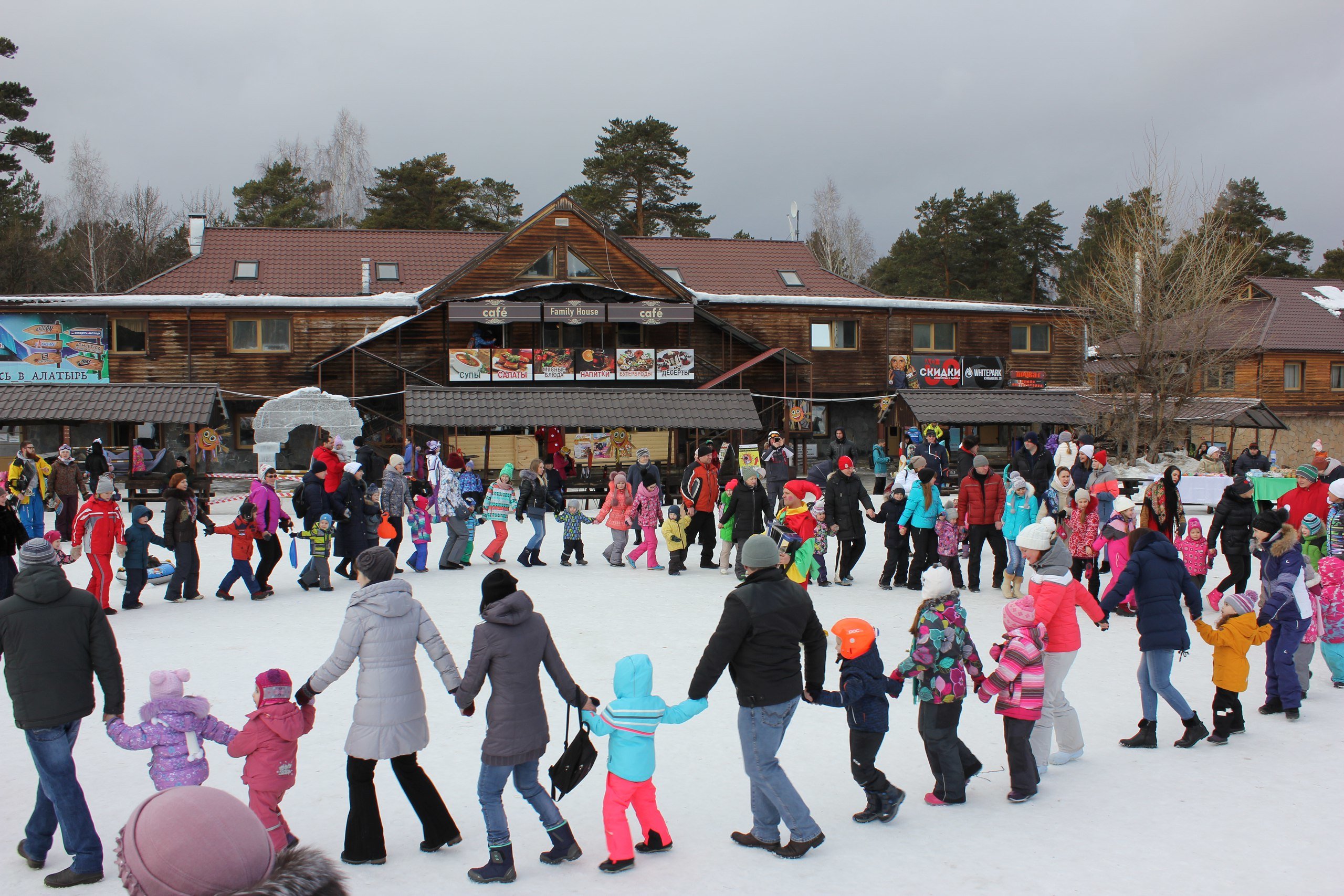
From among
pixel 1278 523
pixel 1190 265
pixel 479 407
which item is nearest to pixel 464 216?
pixel 479 407

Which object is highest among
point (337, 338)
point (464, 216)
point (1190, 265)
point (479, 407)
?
point (464, 216)

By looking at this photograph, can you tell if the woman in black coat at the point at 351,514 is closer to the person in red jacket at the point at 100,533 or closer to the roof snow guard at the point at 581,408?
the person in red jacket at the point at 100,533

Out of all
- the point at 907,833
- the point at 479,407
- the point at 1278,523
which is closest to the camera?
the point at 907,833

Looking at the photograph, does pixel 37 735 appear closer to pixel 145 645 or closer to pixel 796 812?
pixel 796 812

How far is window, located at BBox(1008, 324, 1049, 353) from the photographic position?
1233 inches

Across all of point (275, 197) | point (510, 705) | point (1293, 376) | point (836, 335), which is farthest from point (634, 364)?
point (275, 197)

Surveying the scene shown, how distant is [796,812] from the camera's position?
482 cm

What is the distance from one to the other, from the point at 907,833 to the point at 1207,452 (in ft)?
76.2

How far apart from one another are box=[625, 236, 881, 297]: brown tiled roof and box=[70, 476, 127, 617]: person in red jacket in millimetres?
21675

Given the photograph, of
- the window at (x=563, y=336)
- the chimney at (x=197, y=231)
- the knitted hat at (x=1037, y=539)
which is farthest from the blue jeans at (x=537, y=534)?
the chimney at (x=197, y=231)

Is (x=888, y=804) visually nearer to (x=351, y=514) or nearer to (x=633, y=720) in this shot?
(x=633, y=720)

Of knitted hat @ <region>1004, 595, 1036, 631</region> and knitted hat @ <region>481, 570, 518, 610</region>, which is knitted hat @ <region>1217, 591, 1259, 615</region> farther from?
knitted hat @ <region>481, 570, 518, 610</region>

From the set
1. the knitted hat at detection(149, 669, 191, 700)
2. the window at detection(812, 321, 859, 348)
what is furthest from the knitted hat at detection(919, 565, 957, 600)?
the window at detection(812, 321, 859, 348)

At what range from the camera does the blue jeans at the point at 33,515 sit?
14.1 m
